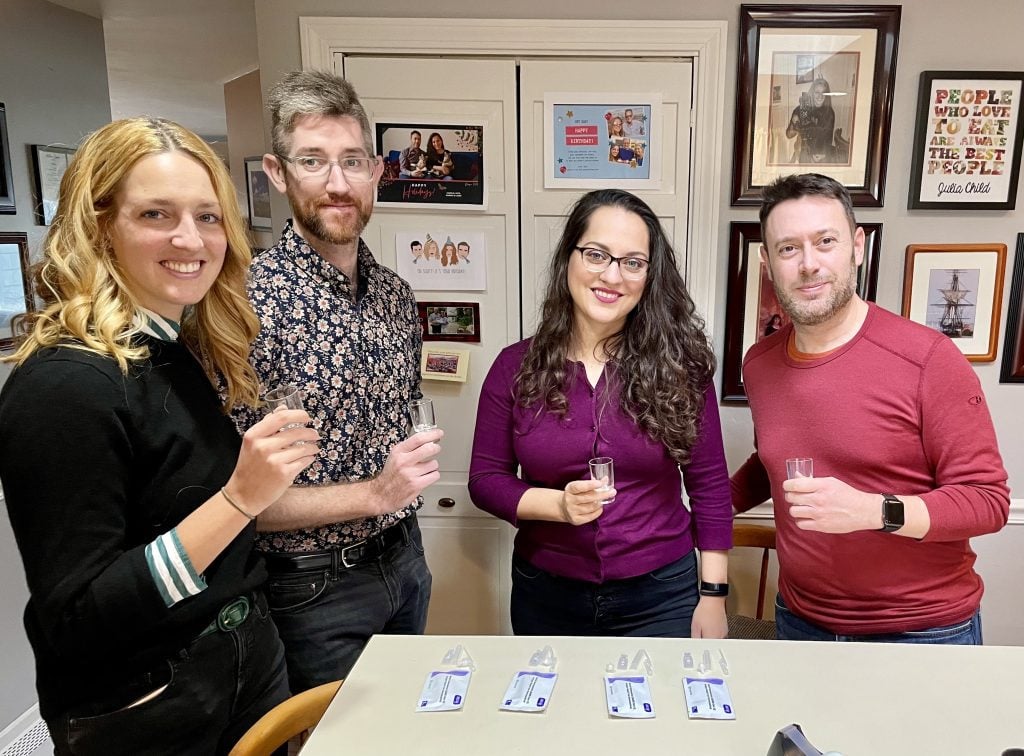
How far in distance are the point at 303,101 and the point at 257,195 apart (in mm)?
3569

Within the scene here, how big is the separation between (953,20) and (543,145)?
55.2 inches

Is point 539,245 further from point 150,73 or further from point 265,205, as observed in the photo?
point 150,73

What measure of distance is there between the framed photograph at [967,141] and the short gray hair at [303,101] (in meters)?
1.88

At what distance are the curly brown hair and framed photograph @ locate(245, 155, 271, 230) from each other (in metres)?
3.12

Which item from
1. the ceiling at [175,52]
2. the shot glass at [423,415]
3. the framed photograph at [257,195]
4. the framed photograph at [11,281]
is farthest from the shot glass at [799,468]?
the framed photograph at [257,195]

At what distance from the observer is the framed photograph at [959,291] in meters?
2.21

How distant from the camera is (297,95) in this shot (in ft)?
4.78

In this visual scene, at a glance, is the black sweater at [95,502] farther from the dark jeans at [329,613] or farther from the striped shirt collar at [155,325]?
the dark jeans at [329,613]

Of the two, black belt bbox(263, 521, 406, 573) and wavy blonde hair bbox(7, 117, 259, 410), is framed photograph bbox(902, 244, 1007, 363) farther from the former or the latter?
wavy blonde hair bbox(7, 117, 259, 410)

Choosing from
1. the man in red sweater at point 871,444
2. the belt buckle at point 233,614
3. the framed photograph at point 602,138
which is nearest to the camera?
the belt buckle at point 233,614

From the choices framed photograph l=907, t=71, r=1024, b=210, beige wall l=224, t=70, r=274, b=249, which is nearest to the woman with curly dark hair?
framed photograph l=907, t=71, r=1024, b=210

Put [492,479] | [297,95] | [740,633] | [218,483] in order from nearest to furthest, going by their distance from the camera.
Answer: [218,483] → [297,95] → [492,479] → [740,633]

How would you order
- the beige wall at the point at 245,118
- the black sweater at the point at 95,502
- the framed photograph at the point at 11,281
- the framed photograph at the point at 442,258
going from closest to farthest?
the black sweater at the point at 95,502, the framed photograph at the point at 442,258, the framed photograph at the point at 11,281, the beige wall at the point at 245,118

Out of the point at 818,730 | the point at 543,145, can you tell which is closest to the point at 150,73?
the point at 543,145
